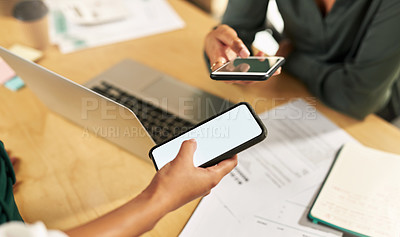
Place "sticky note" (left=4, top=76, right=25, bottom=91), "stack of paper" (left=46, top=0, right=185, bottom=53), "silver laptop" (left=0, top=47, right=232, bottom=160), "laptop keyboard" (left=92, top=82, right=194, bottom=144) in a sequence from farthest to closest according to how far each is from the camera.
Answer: "stack of paper" (left=46, top=0, right=185, bottom=53), "sticky note" (left=4, top=76, right=25, bottom=91), "laptop keyboard" (left=92, top=82, right=194, bottom=144), "silver laptop" (left=0, top=47, right=232, bottom=160)

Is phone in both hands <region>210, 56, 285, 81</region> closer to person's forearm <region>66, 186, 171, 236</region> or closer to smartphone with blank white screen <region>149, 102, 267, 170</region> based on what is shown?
smartphone with blank white screen <region>149, 102, 267, 170</region>

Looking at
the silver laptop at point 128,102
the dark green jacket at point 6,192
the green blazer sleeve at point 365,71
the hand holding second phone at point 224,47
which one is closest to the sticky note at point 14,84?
the silver laptop at point 128,102

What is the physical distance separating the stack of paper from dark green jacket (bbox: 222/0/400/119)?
23 cm

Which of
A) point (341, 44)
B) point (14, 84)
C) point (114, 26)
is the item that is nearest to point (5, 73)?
point (14, 84)

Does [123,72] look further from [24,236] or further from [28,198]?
[24,236]

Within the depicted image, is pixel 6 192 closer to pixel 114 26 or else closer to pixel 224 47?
pixel 224 47

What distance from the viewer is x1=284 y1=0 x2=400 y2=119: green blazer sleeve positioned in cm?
72

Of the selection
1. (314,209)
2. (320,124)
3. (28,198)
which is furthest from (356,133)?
(28,198)

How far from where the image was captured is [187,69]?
2.97 ft

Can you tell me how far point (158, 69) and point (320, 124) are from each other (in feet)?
1.37

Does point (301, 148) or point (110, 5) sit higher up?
point (110, 5)

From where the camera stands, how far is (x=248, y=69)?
0.61m

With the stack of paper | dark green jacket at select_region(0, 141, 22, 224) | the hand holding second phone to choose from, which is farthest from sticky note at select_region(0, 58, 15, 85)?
the hand holding second phone

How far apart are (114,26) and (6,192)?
24.7 inches
